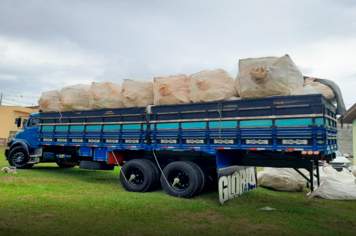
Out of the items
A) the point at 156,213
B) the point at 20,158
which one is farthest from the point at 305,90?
the point at 20,158

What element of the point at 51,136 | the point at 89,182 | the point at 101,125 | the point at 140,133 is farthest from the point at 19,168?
the point at 140,133

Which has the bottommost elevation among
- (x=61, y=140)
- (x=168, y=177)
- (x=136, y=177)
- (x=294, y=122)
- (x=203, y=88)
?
(x=136, y=177)

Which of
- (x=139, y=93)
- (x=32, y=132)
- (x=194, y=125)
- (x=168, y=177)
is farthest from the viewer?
(x=32, y=132)

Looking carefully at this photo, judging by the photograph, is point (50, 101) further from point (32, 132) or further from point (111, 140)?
point (111, 140)

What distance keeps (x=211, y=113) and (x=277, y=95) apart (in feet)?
5.26

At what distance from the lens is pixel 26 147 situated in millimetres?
11430

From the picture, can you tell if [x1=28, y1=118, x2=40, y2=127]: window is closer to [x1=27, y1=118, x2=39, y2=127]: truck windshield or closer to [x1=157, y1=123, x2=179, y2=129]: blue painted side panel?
[x1=27, y1=118, x2=39, y2=127]: truck windshield

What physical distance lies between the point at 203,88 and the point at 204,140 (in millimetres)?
1283

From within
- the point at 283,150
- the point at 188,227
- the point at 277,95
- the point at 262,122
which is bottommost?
the point at 188,227

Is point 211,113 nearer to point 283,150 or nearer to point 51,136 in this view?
point 283,150

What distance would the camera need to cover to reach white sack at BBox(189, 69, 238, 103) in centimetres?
718

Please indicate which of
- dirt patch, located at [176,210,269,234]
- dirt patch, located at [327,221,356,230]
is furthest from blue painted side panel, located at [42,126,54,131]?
dirt patch, located at [327,221,356,230]

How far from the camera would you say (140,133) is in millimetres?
8352

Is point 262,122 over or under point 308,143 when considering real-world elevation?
over
